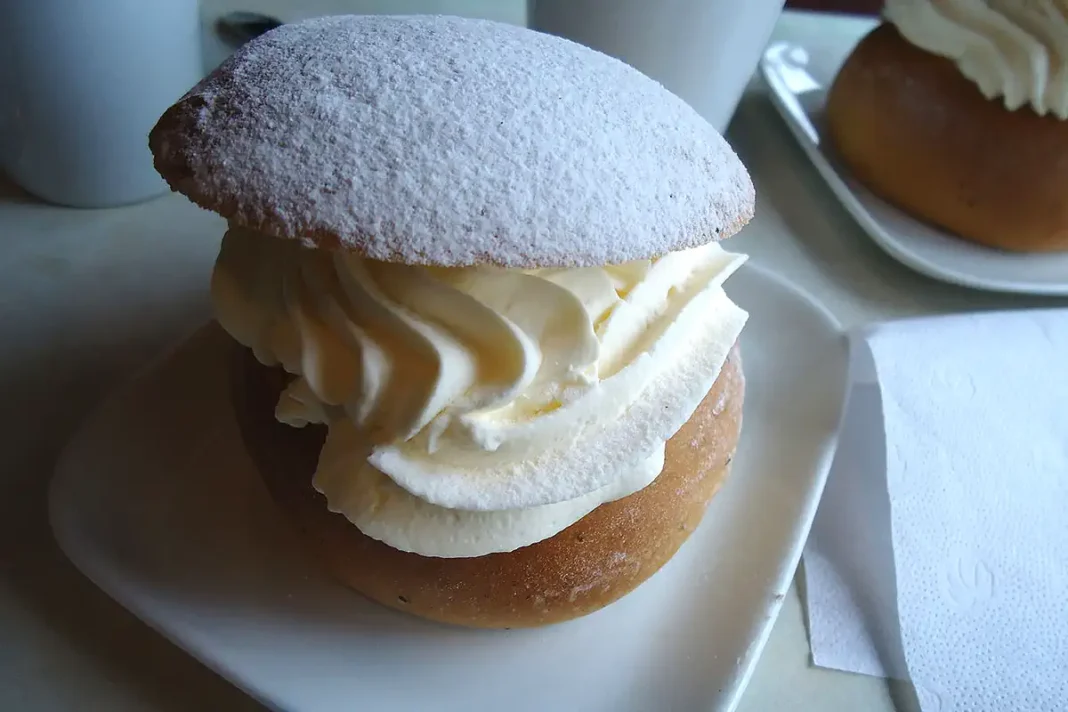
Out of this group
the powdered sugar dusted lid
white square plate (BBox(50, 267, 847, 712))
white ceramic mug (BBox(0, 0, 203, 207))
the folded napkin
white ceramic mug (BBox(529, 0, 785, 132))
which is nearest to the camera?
the powdered sugar dusted lid

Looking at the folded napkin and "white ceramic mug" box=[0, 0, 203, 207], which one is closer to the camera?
the folded napkin

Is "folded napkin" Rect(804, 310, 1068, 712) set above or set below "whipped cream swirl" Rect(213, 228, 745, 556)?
below

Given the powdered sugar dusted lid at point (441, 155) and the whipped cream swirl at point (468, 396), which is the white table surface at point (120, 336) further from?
the powdered sugar dusted lid at point (441, 155)

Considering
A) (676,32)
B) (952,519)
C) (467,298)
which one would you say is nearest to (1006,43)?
(676,32)

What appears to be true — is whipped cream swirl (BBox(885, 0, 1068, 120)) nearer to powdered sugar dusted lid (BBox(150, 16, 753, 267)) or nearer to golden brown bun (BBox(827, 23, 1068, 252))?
golden brown bun (BBox(827, 23, 1068, 252))

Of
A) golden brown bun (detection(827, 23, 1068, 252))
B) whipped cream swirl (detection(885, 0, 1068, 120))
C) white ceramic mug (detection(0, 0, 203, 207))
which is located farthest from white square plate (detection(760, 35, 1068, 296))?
white ceramic mug (detection(0, 0, 203, 207))

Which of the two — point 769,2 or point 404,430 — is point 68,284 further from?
point 769,2

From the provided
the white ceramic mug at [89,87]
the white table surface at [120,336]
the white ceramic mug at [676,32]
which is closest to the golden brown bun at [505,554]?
the white table surface at [120,336]
